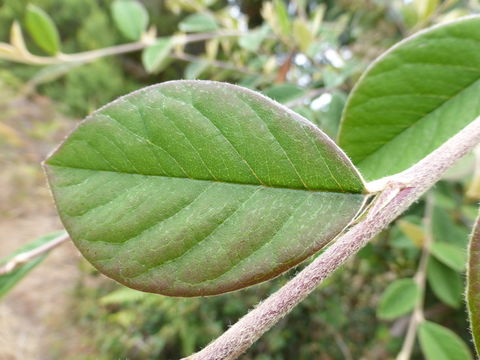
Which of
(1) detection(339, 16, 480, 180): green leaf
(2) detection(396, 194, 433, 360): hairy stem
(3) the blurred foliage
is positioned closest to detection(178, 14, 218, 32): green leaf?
(3) the blurred foliage

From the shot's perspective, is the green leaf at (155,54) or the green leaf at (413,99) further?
the green leaf at (155,54)

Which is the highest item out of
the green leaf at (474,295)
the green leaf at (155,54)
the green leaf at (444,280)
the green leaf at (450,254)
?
the green leaf at (155,54)

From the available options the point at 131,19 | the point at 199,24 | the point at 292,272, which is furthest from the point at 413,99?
the point at 131,19

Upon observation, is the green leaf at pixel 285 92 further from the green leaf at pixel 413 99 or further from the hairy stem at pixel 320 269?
the hairy stem at pixel 320 269

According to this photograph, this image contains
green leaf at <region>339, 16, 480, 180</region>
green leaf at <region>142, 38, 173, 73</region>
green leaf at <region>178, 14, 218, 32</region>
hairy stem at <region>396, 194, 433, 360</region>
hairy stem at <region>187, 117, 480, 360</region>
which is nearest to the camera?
hairy stem at <region>187, 117, 480, 360</region>

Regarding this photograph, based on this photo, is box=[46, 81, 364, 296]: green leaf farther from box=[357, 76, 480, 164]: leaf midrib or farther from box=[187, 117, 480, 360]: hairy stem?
box=[357, 76, 480, 164]: leaf midrib

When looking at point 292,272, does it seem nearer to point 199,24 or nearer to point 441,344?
point 441,344

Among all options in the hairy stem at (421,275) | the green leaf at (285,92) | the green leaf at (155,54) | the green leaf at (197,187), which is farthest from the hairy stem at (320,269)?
the green leaf at (155,54)

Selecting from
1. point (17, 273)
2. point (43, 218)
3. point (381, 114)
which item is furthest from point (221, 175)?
point (43, 218)
